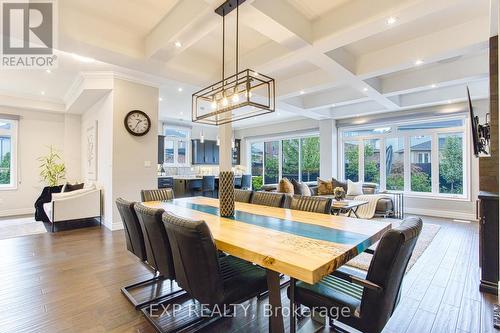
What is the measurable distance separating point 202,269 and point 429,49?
157 inches

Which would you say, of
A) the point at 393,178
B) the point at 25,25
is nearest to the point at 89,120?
the point at 25,25

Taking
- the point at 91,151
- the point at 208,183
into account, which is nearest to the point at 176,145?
the point at 208,183

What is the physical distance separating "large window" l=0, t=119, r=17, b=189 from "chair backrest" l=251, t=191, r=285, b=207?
257 inches

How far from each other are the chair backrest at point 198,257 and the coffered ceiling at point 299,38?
2154 millimetres

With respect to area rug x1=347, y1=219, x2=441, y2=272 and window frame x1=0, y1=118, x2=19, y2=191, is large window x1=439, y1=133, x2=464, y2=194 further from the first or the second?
window frame x1=0, y1=118, x2=19, y2=191

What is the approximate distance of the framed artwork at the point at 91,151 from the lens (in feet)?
18.2

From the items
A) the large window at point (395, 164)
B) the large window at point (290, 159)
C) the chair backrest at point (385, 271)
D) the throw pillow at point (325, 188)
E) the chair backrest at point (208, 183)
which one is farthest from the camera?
the large window at point (290, 159)

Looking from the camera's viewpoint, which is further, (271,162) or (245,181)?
(271,162)

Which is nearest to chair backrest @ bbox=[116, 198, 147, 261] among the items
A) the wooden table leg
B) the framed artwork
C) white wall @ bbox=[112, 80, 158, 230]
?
the wooden table leg

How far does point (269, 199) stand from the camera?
10.4 feet

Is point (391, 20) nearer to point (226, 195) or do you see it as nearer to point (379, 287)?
point (226, 195)

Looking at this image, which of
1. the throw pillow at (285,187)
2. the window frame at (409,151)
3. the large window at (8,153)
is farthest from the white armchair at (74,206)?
the window frame at (409,151)

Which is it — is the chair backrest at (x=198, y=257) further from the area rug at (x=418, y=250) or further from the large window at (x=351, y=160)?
the large window at (x=351, y=160)

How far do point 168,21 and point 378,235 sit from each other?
3.20 m
